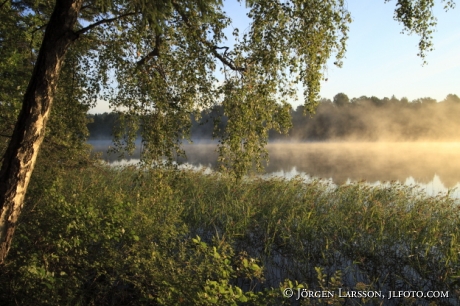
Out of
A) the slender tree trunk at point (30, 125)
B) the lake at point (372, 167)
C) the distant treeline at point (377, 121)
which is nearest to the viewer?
the slender tree trunk at point (30, 125)

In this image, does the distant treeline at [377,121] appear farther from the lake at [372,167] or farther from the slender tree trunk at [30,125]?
the slender tree trunk at [30,125]

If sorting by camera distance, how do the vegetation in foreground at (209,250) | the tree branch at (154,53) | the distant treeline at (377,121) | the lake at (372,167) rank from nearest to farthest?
the vegetation in foreground at (209,250)
the tree branch at (154,53)
the lake at (372,167)
the distant treeline at (377,121)

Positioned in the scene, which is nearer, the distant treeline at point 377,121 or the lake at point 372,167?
the lake at point 372,167

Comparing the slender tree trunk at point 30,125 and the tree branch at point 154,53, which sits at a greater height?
the tree branch at point 154,53

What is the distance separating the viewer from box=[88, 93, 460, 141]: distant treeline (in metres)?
84.3

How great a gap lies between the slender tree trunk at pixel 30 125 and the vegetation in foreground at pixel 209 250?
617mm

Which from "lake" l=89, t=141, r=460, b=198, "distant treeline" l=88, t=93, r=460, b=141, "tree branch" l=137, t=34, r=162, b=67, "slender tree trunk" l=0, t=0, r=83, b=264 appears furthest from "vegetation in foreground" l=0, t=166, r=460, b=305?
"distant treeline" l=88, t=93, r=460, b=141

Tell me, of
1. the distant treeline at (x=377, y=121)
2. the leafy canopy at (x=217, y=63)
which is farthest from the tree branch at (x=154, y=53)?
the distant treeline at (x=377, y=121)

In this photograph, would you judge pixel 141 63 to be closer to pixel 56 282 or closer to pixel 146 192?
pixel 146 192

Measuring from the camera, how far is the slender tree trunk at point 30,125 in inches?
183

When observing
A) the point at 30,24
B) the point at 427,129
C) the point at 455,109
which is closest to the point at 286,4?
the point at 30,24

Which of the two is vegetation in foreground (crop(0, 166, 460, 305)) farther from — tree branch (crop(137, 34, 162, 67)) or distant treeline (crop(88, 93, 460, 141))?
distant treeline (crop(88, 93, 460, 141))

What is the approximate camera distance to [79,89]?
7.63 meters

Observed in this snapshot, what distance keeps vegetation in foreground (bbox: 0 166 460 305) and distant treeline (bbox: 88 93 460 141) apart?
74833 mm
